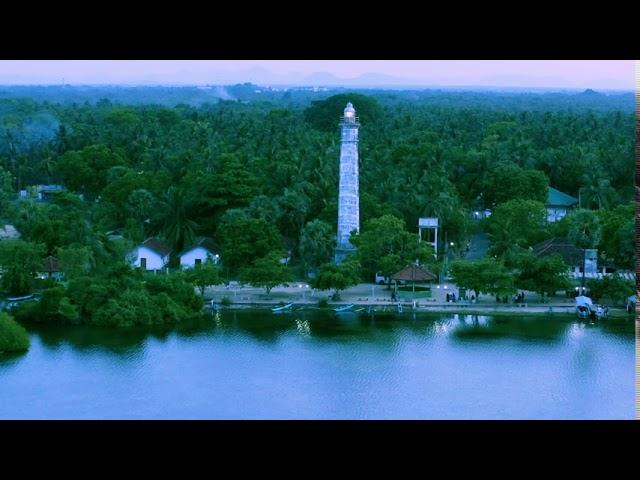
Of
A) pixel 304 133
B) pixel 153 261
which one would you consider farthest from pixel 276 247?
pixel 304 133

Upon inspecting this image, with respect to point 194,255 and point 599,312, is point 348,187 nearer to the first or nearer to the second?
point 194,255

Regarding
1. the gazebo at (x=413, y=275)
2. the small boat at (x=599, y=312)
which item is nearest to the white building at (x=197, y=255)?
the gazebo at (x=413, y=275)

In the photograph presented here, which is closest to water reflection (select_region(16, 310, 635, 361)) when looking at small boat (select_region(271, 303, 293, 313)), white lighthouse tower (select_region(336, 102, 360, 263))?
small boat (select_region(271, 303, 293, 313))

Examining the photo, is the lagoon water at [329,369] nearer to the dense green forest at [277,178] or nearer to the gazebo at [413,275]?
the gazebo at [413,275]

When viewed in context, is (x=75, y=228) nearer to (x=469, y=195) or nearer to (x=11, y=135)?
(x=469, y=195)

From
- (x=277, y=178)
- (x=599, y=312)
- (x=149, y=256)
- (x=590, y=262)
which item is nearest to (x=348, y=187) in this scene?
(x=277, y=178)

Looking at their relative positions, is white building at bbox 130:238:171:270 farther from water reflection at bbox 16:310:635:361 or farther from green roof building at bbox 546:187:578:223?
green roof building at bbox 546:187:578:223
